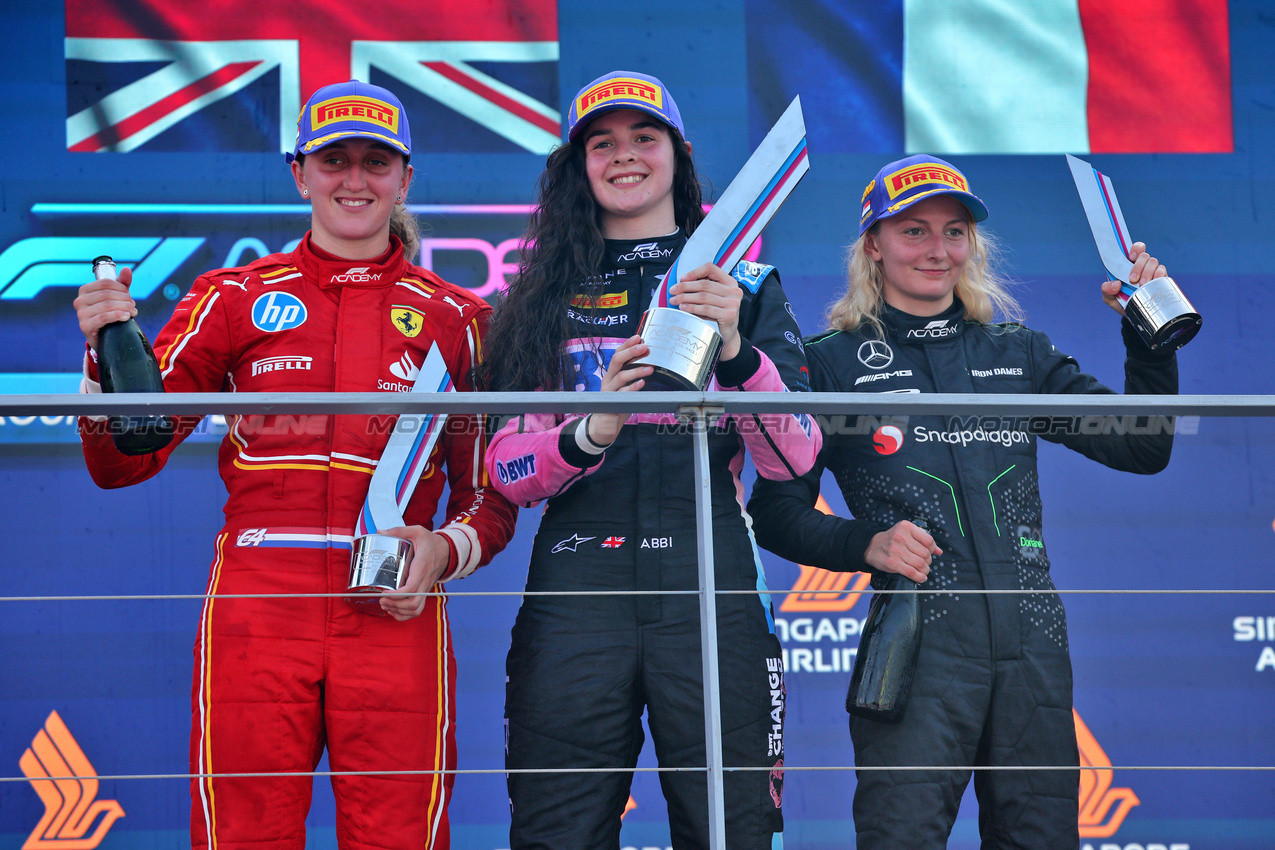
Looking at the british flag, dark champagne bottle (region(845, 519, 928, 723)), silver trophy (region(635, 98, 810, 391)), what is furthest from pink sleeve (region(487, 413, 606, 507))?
the british flag

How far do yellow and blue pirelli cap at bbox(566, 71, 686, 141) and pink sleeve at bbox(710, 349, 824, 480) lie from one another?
0.38 m

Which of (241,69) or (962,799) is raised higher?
(241,69)

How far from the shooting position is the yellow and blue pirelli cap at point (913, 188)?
71.1 inches

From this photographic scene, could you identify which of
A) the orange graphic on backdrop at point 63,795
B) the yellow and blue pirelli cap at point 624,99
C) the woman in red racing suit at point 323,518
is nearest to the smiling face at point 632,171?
the yellow and blue pirelli cap at point 624,99

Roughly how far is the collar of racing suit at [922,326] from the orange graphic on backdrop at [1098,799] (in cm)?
56

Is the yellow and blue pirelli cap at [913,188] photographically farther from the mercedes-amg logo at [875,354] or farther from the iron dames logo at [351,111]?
the iron dames logo at [351,111]

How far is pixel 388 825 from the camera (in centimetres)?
137

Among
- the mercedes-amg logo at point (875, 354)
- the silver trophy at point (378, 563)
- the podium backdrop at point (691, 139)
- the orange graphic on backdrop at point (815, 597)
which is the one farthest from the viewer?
the podium backdrop at point (691, 139)

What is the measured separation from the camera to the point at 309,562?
56.9 inches

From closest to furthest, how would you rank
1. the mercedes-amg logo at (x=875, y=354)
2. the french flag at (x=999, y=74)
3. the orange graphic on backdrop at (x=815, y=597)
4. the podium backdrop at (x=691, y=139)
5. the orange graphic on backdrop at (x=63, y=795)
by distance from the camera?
the orange graphic on backdrop at (x=63, y=795), the mercedes-amg logo at (x=875, y=354), the orange graphic on backdrop at (x=815, y=597), the podium backdrop at (x=691, y=139), the french flag at (x=999, y=74)

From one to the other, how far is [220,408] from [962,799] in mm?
986

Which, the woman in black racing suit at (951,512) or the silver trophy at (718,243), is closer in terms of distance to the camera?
the silver trophy at (718,243)

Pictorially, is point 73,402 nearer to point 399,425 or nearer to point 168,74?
point 399,425

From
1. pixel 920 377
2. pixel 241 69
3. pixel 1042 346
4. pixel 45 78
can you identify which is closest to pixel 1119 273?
pixel 1042 346
